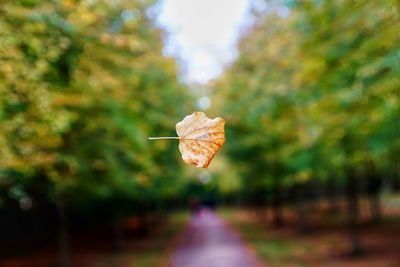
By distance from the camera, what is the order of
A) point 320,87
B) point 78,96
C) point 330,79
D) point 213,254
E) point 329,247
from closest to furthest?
point 330,79
point 78,96
point 320,87
point 329,247
point 213,254

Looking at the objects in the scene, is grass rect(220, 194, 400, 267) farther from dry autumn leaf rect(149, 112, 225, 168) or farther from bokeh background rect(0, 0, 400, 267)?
dry autumn leaf rect(149, 112, 225, 168)

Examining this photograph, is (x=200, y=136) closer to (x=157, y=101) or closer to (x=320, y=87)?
(x=320, y=87)

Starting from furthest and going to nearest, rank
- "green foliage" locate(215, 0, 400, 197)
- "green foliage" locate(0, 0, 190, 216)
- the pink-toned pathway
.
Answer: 1. the pink-toned pathway
2. "green foliage" locate(215, 0, 400, 197)
3. "green foliage" locate(0, 0, 190, 216)

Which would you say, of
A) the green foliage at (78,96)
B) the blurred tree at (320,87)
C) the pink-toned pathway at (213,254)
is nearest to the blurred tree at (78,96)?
the green foliage at (78,96)

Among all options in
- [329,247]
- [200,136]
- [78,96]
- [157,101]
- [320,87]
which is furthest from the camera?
[329,247]

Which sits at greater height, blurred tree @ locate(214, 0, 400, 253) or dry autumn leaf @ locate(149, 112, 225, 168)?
blurred tree @ locate(214, 0, 400, 253)

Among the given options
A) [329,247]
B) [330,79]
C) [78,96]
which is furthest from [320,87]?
[329,247]

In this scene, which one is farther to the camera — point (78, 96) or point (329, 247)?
point (329, 247)

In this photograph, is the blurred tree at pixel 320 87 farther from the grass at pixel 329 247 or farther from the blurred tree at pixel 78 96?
the blurred tree at pixel 78 96

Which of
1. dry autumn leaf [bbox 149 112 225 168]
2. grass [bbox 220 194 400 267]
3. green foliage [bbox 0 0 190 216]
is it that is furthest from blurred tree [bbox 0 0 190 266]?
grass [bbox 220 194 400 267]

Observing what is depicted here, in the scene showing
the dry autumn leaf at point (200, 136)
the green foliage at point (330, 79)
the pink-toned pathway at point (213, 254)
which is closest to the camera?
the dry autumn leaf at point (200, 136)
